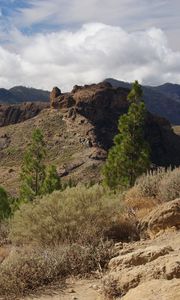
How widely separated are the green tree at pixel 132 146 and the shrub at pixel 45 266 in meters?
17.9

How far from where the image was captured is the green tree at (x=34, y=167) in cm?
4003

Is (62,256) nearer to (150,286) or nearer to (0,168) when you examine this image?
(150,286)

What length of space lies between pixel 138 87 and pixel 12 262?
64.7 feet

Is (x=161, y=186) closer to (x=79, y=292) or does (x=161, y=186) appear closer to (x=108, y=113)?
(x=79, y=292)

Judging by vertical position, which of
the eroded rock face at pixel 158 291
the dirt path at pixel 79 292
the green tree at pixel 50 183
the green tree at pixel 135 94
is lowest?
the green tree at pixel 50 183

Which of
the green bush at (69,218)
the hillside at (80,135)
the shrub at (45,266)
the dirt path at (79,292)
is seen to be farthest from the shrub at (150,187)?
the hillside at (80,135)

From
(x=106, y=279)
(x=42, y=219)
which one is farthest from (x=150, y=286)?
(x=42, y=219)

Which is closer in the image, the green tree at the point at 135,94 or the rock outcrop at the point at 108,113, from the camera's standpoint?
the green tree at the point at 135,94

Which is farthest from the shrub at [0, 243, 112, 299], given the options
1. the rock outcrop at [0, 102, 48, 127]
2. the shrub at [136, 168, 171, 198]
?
the rock outcrop at [0, 102, 48, 127]

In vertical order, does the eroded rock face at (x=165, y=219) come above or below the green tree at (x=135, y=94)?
below

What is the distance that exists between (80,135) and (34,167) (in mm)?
81082

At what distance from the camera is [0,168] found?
407 ft

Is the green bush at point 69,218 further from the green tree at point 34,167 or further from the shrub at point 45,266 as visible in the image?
the green tree at point 34,167

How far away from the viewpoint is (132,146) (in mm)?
27328
